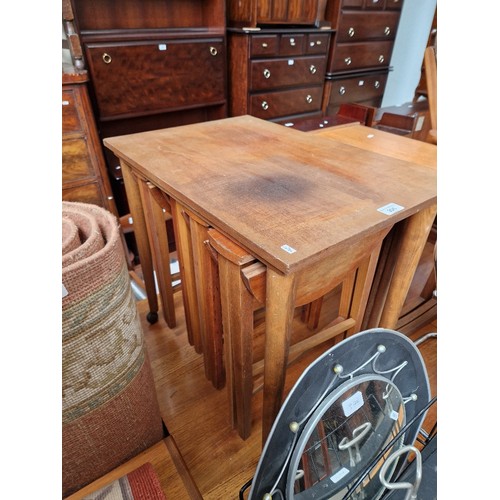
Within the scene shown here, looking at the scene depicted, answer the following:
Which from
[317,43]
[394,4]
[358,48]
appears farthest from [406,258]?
[394,4]

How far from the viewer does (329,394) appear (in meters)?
0.62

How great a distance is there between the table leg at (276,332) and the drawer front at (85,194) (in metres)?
1.70

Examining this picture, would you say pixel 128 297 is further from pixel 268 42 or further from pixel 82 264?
pixel 268 42

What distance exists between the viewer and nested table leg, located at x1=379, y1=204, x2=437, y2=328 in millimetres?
951

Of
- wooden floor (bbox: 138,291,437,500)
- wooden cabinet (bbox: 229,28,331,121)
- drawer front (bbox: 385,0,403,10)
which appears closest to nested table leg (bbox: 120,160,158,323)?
wooden floor (bbox: 138,291,437,500)

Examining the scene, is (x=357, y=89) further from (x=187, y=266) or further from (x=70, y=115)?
(x=187, y=266)

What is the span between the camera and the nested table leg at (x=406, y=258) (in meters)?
0.95

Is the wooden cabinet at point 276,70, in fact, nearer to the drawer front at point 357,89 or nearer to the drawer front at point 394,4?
the drawer front at point 357,89

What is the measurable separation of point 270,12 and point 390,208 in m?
2.28

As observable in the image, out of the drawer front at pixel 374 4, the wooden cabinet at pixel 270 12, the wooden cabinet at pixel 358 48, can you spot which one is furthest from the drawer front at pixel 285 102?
the drawer front at pixel 374 4

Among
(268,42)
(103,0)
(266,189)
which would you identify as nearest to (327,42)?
(268,42)

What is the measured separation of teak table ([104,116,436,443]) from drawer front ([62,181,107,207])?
940mm

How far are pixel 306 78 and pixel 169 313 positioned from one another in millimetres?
2326

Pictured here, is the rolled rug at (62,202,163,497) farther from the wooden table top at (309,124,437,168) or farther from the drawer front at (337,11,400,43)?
the drawer front at (337,11,400,43)
